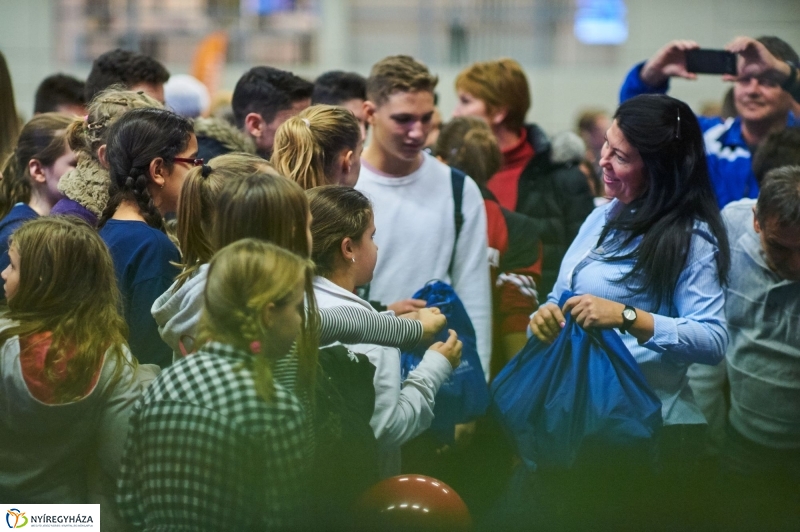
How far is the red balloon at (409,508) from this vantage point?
→ 2.06 m

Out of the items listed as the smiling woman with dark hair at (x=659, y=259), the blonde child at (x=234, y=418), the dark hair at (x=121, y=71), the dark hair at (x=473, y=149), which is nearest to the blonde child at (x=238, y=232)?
the blonde child at (x=234, y=418)

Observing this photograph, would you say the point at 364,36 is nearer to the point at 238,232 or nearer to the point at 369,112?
the point at 369,112

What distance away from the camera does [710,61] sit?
322cm

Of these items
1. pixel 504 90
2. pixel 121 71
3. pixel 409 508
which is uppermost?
pixel 121 71

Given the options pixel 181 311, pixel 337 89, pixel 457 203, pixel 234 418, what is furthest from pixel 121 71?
pixel 234 418

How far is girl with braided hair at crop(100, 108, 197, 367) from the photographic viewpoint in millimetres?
2238

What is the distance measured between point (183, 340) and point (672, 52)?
1.98m

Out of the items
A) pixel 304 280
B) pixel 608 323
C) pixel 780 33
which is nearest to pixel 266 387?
pixel 304 280

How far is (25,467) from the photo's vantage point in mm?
2068

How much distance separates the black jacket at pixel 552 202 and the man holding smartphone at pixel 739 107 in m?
0.56

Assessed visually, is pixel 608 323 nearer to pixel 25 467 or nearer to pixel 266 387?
pixel 266 387

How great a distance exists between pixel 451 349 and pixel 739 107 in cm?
182

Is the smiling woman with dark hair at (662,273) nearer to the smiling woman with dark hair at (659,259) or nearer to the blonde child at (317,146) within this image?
the smiling woman with dark hair at (659,259)

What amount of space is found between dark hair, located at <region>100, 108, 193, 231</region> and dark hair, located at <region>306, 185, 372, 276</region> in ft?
1.35
